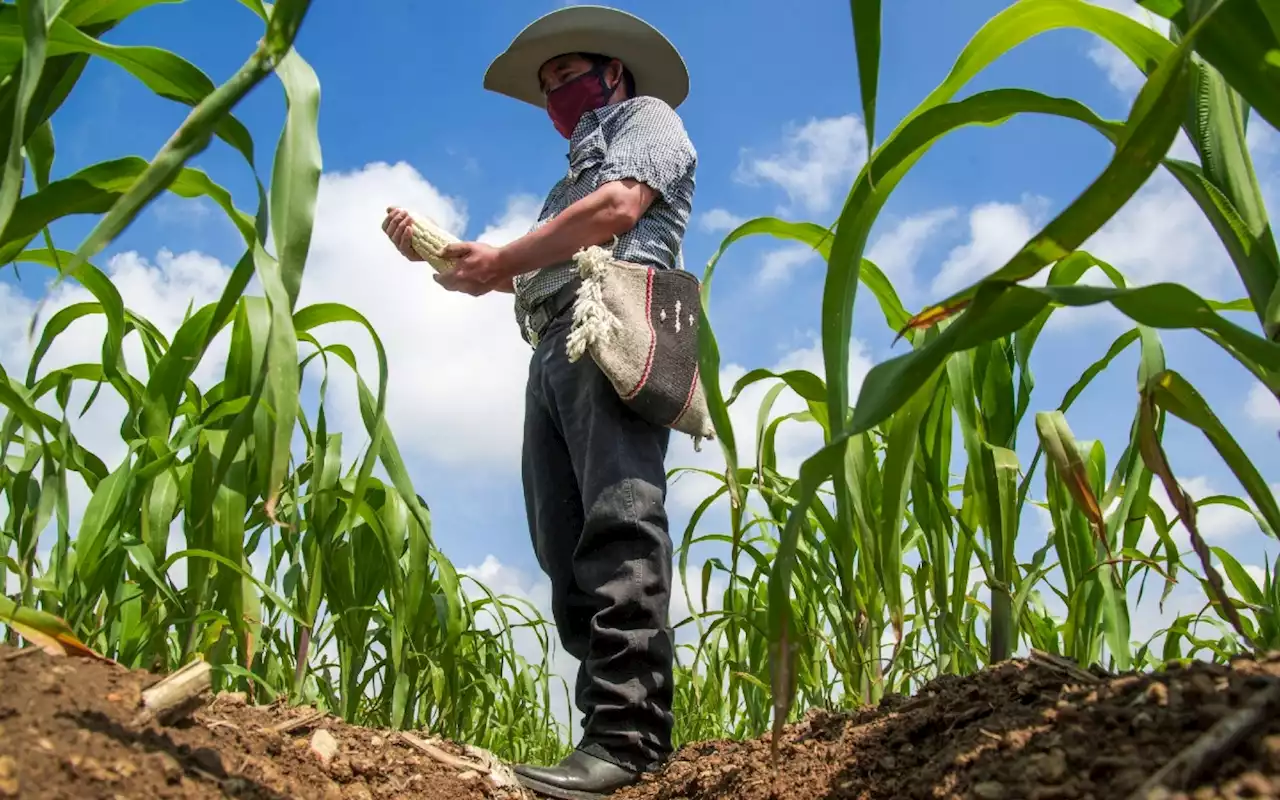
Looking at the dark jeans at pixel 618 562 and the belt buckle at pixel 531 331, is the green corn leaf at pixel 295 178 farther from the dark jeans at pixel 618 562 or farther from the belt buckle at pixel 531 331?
the belt buckle at pixel 531 331

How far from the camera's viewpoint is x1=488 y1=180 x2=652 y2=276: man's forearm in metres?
1.77

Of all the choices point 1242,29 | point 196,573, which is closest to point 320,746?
point 196,573

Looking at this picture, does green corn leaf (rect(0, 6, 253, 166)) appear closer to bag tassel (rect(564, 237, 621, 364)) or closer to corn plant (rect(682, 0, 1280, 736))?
corn plant (rect(682, 0, 1280, 736))

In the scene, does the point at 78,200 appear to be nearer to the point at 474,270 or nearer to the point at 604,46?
the point at 474,270

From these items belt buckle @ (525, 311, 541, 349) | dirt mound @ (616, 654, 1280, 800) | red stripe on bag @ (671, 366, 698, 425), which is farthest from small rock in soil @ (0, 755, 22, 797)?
belt buckle @ (525, 311, 541, 349)

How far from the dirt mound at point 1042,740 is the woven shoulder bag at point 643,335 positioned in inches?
26.3

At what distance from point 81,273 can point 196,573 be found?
404 mm

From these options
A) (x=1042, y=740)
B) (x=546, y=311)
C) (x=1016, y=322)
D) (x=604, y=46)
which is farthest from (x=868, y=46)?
(x=604, y=46)

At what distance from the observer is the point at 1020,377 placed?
125 cm

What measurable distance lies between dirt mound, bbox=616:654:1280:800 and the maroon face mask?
1.34 m

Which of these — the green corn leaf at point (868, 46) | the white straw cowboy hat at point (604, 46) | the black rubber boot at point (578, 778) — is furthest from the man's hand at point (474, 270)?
the green corn leaf at point (868, 46)

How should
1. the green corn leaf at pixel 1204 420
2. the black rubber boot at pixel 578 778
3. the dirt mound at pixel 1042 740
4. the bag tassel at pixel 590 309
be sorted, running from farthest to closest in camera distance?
the bag tassel at pixel 590 309 < the black rubber boot at pixel 578 778 < the green corn leaf at pixel 1204 420 < the dirt mound at pixel 1042 740

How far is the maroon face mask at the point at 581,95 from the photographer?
2082 mm

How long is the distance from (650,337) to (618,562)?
387 millimetres
